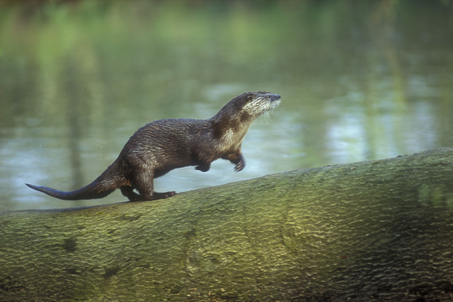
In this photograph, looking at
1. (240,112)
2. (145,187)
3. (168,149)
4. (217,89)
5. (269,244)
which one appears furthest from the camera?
(217,89)

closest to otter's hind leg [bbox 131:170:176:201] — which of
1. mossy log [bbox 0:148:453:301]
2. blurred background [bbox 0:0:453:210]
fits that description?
mossy log [bbox 0:148:453:301]

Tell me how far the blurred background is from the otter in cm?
165

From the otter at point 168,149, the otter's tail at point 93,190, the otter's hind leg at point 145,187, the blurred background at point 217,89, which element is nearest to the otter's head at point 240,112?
the otter at point 168,149

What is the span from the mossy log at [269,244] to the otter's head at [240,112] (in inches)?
29.5

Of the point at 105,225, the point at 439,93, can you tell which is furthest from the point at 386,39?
the point at 105,225

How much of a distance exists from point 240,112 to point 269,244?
1386mm

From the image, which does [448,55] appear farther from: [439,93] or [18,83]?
[18,83]

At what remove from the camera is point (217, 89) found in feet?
31.7

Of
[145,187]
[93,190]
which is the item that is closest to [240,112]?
[145,187]

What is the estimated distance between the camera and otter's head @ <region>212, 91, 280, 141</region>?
355cm

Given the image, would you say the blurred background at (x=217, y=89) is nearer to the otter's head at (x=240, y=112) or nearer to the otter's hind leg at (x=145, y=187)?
the otter's head at (x=240, y=112)

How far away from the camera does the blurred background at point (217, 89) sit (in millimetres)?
5863

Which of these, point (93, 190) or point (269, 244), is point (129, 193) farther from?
point (269, 244)

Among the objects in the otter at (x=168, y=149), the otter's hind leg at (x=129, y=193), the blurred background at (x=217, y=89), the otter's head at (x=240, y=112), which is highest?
the blurred background at (x=217, y=89)
